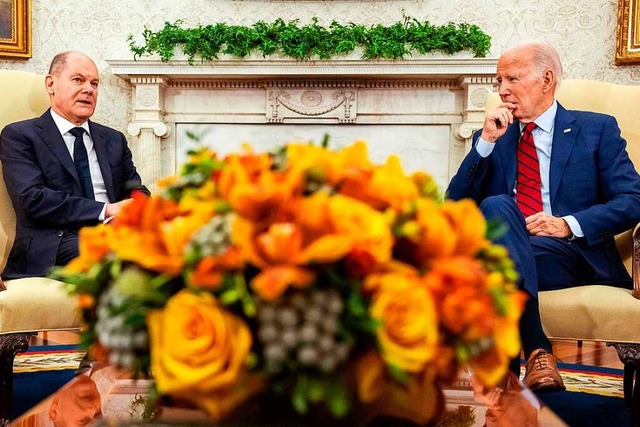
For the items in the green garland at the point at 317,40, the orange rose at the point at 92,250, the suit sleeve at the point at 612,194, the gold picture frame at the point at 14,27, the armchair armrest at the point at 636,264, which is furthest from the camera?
the gold picture frame at the point at 14,27

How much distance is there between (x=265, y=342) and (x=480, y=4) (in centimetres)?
433

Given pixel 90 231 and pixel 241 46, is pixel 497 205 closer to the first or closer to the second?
pixel 90 231

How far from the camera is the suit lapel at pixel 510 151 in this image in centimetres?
247

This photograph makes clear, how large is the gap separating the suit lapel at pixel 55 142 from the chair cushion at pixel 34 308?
25.5 inches

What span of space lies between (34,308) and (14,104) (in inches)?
44.3

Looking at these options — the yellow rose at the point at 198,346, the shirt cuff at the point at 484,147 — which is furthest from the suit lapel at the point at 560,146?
the yellow rose at the point at 198,346

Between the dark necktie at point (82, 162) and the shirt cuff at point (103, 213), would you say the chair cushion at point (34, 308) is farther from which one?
the dark necktie at point (82, 162)

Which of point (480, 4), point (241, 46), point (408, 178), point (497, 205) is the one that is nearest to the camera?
point (408, 178)

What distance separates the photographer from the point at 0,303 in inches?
74.5

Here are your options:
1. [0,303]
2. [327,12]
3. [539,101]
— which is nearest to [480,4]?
[327,12]

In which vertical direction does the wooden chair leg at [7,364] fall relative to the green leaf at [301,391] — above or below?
below

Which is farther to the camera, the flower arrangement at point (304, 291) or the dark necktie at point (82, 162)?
the dark necktie at point (82, 162)

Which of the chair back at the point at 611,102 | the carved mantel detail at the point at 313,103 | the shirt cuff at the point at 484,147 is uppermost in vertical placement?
the carved mantel detail at the point at 313,103

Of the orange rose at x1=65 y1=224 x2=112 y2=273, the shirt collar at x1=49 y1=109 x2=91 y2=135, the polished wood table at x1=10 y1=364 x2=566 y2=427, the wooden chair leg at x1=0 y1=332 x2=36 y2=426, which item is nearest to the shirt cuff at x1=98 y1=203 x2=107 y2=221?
the shirt collar at x1=49 y1=109 x2=91 y2=135
